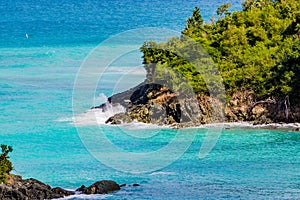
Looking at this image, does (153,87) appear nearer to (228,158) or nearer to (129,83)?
(228,158)

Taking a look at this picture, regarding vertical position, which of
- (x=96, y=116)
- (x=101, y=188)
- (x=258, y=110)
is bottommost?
(x=101, y=188)

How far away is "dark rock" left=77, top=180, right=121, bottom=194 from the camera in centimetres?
4816

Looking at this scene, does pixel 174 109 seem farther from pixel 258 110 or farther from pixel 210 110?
pixel 258 110

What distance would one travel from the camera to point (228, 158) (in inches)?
2254

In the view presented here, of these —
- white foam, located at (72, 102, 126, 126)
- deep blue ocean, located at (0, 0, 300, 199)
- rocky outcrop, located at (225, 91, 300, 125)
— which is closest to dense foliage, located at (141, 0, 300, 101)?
rocky outcrop, located at (225, 91, 300, 125)

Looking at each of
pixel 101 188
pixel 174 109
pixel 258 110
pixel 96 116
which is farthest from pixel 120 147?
pixel 101 188

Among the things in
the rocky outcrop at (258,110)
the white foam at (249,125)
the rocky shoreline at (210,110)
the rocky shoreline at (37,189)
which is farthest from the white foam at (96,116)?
the rocky shoreline at (37,189)

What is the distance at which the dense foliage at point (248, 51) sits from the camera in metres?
62.1

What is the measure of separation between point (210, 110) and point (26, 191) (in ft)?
64.1

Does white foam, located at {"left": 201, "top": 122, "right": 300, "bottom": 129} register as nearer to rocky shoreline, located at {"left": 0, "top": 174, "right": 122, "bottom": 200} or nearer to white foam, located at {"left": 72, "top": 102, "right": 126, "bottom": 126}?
white foam, located at {"left": 72, "top": 102, "right": 126, "bottom": 126}

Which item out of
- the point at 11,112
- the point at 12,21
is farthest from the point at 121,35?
the point at 11,112

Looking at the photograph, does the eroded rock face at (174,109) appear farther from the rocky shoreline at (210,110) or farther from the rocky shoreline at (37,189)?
the rocky shoreline at (37,189)

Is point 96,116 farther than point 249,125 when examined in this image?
Yes

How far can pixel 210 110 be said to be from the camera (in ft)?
205
